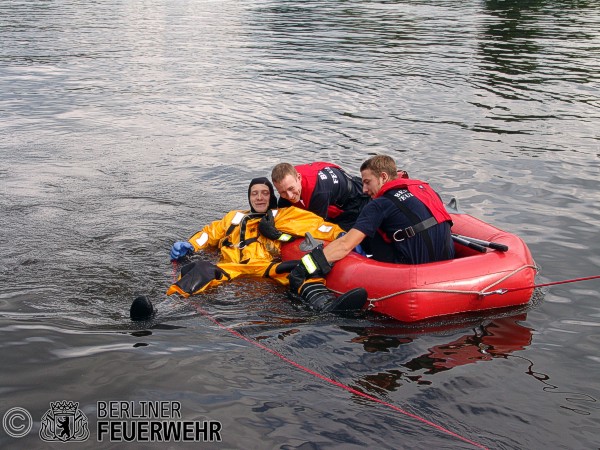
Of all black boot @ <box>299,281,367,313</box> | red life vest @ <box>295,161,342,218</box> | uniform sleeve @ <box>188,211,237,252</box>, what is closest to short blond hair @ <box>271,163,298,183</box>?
red life vest @ <box>295,161,342,218</box>

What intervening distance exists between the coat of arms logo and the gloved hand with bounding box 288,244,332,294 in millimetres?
2512

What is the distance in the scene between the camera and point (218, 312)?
246 inches

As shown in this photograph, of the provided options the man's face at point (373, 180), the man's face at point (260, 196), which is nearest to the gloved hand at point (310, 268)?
the man's face at point (373, 180)

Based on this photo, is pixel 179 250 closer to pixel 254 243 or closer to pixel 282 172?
pixel 254 243

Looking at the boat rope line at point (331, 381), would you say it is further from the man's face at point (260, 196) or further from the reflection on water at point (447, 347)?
the man's face at point (260, 196)

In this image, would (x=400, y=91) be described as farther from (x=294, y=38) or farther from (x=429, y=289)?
(x=429, y=289)

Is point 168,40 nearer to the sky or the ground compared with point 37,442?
nearer to the sky

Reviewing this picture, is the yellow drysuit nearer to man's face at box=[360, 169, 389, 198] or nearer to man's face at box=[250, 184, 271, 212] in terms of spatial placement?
man's face at box=[250, 184, 271, 212]

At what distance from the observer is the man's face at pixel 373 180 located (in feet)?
21.7

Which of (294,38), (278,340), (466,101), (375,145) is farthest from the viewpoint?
(294,38)

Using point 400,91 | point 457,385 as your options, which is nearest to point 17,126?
point 400,91

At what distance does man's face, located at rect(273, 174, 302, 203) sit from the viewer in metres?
7.16

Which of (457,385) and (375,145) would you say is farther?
(375,145)

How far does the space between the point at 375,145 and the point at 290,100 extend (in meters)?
3.91
